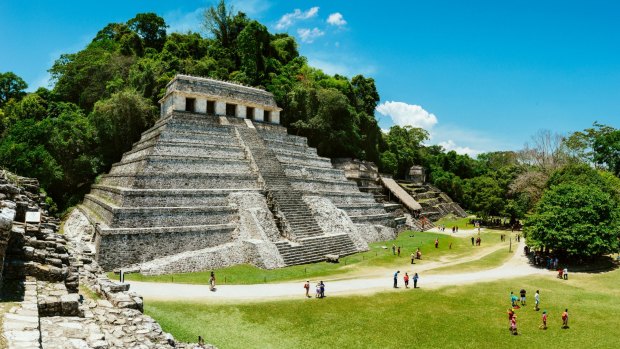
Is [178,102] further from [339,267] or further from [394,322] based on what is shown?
[394,322]

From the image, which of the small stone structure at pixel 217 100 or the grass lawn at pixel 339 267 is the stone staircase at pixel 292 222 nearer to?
the grass lawn at pixel 339 267

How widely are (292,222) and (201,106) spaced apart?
47.1 feet

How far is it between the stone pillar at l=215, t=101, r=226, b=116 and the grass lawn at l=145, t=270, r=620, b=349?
71.8 ft

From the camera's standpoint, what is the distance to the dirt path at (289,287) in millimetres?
17969

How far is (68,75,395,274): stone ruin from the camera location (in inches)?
898

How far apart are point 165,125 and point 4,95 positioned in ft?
112

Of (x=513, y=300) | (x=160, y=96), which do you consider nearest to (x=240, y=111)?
(x=160, y=96)

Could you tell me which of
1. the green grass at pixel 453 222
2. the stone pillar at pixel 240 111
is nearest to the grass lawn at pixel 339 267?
the green grass at pixel 453 222

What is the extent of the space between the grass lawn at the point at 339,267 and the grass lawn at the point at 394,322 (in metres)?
4.11

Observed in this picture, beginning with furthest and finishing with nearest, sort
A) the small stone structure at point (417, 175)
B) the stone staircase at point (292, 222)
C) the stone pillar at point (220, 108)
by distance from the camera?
the small stone structure at point (417, 175) < the stone pillar at point (220, 108) < the stone staircase at point (292, 222)

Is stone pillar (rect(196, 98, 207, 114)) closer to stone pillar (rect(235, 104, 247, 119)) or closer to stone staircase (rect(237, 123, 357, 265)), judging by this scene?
stone pillar (rect(235, 104, 247, 119))

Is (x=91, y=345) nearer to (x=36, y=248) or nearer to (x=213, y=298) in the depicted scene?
(x=36, y=248)

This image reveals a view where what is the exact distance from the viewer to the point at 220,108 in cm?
3562

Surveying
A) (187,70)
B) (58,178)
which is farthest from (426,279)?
(187,70)
